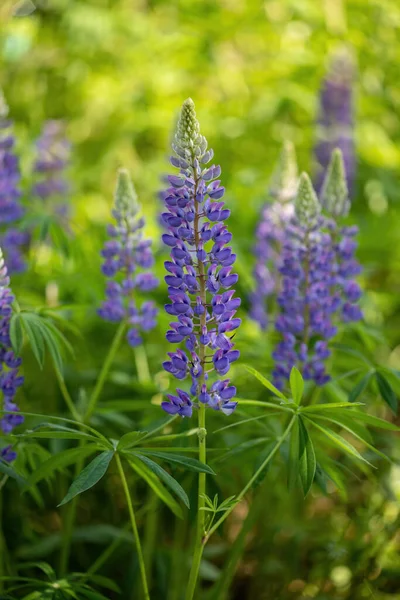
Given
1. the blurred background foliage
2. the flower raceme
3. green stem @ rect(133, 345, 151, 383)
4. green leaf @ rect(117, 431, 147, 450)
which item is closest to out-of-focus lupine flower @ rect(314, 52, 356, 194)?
the blurred background foliage

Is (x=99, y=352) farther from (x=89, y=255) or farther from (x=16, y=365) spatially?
(x=16, y=365)

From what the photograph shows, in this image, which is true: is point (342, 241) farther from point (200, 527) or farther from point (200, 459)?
point (200, 527)

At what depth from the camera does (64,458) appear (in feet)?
7.37

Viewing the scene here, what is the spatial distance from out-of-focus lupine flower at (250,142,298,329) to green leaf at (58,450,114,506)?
1771 millimetres

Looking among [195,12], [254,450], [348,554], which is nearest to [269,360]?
[254,450]

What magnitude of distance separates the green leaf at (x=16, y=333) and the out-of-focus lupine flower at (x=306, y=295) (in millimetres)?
935

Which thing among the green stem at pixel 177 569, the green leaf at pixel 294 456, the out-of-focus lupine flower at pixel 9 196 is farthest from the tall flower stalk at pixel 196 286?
Answer: the out-of-focus lupine flower at pixel 9 196

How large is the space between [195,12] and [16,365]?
19.3 feet

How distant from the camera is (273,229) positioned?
365 cm

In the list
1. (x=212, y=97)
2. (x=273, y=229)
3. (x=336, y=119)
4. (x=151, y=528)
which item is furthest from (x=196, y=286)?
(x=212, y=97)

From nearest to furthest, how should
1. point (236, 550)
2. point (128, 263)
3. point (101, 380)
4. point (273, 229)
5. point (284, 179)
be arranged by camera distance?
1. point (236, 550)
2. point (101, 380)
3. point (128, 263)
4. point (284, 179)
5. point (273, 229)

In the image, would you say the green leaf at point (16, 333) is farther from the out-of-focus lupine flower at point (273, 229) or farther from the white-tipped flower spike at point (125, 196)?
the out-of-focus lupine flower at point (273, 229)

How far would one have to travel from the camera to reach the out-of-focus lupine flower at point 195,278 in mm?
2166

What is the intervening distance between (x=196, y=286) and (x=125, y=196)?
2.82ft
